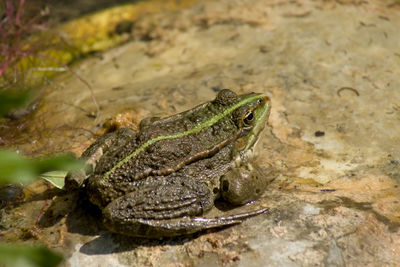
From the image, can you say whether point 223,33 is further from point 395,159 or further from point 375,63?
point 395,159

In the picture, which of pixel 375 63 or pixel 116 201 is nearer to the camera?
pixel 116 201

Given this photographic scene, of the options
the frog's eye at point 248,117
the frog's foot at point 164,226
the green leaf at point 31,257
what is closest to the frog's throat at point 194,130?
the frog's eye at point 248,117

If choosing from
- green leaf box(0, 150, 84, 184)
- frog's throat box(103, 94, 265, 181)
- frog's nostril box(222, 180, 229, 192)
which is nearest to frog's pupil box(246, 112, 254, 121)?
frog's throat box(103, 94, 265, 181)

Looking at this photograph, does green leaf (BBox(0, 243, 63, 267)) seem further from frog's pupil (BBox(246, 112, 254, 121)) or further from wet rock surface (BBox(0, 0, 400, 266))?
frog's pupil (BBox(246, 112, 254, 121))

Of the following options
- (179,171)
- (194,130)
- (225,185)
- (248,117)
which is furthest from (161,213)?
(248,117)

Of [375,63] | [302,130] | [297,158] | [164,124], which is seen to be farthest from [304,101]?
[164,124]

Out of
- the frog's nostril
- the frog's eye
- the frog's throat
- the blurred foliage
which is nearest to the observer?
the blurred foliage
